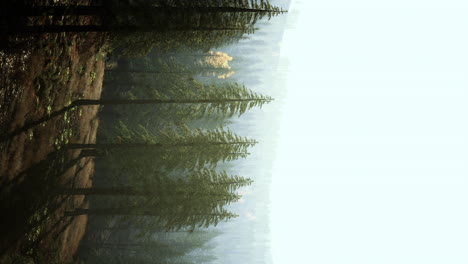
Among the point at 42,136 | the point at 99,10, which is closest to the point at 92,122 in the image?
the point at 42,136

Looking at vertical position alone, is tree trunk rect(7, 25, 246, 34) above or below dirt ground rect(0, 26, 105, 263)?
above

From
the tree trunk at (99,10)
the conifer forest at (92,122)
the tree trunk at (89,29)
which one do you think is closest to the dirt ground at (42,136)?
the conifer forest at (92,122)

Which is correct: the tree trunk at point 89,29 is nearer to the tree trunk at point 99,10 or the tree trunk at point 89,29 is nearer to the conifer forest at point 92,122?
the conifer forest at point 92,122

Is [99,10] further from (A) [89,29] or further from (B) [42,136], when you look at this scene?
(B) [42,136]

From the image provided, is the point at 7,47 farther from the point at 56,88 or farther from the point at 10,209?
the point at 10,209

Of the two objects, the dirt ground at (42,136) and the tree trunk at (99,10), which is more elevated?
the tree trunk at (99,10)

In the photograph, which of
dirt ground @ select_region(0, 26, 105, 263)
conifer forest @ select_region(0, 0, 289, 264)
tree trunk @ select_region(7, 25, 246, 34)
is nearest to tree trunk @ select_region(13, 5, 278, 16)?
conifer forest @ select_region(0, 0, 289, 264)

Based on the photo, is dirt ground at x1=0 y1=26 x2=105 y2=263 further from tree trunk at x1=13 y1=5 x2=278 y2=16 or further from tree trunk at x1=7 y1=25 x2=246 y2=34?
tree trunk at x1=13 y1=5 x2=278 y2=16

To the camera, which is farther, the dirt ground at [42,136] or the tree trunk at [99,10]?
the dirt ground at [42,136]

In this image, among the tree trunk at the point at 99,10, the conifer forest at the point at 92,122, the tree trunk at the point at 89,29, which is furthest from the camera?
the conifer forest at the point at 92,122

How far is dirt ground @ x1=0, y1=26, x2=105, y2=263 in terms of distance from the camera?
12492 millimetres

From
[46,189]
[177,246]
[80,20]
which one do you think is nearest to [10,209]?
[46,189]

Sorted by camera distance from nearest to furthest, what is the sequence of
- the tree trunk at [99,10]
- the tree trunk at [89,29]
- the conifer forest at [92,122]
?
the tree trunk at [99,10], the tree trunk at [89,29], the conifer forest at [92,122]

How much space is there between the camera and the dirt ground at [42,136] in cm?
1249
